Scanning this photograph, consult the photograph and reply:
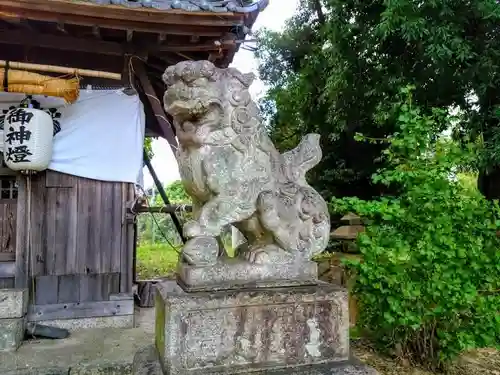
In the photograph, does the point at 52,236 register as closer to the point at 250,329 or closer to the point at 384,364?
the point at 250,329

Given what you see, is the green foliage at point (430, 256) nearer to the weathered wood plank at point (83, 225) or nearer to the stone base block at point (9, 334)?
the weathered wood plank at point (83, 225)

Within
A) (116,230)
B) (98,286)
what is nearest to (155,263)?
(98,286)

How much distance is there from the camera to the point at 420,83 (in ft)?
19.7

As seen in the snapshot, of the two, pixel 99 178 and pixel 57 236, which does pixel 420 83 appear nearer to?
pixel 99 178

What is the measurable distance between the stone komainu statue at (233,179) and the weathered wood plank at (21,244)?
110 inches

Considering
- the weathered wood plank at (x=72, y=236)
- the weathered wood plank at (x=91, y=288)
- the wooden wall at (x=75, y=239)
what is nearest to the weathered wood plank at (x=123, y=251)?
the wooden wall at (x=75, y=239)

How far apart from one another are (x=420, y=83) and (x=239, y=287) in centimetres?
499

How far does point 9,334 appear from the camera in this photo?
388 cm

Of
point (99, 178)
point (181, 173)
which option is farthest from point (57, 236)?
point (181, 173)

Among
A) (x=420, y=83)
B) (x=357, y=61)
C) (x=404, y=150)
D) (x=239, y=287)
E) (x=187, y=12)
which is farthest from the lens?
(x=357, y=61)

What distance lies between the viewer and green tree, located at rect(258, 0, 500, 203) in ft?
16.9

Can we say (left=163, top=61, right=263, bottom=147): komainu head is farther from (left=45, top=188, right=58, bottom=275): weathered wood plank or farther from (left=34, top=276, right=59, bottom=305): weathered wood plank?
(left=34, top=276, right=59, bottom=305): weathered wood plank

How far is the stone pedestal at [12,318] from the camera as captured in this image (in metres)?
3.86

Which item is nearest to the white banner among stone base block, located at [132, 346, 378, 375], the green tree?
stone base block, located at [132, 346, 378, 375]
